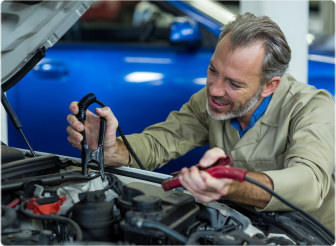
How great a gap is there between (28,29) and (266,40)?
888 millimetres

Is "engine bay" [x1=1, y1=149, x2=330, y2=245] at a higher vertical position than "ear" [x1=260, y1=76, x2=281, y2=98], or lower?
lower

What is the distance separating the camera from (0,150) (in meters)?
1.10

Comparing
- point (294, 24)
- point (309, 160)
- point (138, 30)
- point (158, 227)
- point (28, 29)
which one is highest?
point (138, 30)

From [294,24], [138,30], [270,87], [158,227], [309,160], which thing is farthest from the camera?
[138,30]

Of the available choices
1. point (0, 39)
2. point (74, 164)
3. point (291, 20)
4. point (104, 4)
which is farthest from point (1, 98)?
point (104, 4)

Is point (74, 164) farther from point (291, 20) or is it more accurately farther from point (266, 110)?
point (291, 20)

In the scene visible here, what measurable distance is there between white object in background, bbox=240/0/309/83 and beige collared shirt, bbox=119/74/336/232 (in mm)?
747

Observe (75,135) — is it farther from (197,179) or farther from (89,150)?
(197,179)

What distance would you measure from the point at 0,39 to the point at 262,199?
0.98 m

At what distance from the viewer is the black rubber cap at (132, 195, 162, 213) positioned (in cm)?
89

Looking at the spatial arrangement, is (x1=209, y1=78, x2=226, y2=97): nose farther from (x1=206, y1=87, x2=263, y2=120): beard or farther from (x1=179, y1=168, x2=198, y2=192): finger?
(x1=179, y1=168, x2=198, y2=192): finger

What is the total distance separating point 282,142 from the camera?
147 centimetres

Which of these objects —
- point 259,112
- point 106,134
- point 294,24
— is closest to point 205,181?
point 106,134

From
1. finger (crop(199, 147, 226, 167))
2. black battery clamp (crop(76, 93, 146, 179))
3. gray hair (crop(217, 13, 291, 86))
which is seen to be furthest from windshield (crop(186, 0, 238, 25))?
finger (crop(199, 147, 226, 167))
